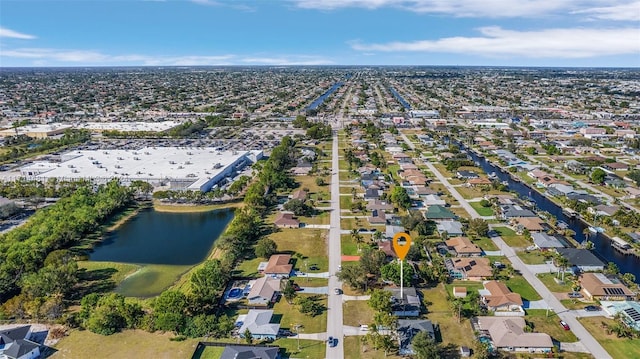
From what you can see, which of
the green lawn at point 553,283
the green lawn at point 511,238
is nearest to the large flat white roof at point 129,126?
the green lawn at point 511,238

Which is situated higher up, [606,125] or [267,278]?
[606,125]

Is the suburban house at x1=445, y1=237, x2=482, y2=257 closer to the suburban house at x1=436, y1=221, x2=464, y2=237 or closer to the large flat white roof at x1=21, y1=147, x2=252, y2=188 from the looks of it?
the suburban house at x1=436, y1=221, x2=464, y2=237

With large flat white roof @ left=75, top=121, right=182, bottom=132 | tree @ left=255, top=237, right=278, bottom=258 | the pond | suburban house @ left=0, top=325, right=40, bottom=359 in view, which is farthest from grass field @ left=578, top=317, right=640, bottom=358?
large flat white roof @ left=75, top=121, right=182, bottom=132

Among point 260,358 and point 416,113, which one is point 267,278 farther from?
point 416,113

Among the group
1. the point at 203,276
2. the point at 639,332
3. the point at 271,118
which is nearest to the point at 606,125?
the point at 271,118

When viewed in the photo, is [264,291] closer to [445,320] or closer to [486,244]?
[445,320]

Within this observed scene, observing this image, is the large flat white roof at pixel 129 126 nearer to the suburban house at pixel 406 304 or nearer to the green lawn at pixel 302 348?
the suburban house at pixel 406 304
